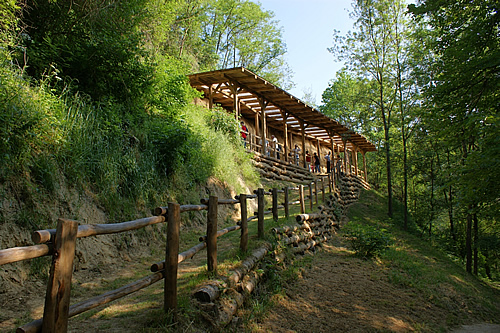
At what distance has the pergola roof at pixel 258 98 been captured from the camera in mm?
14516

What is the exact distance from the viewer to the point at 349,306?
6.35 meters

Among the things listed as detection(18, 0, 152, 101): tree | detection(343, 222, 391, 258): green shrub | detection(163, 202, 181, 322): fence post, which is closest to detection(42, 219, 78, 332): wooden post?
detection(163, 202, 181, 322): fence post

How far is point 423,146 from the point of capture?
17.9 meters

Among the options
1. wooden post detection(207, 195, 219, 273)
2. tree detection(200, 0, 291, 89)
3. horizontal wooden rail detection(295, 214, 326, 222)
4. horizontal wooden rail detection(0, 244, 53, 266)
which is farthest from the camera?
tree detection(200, 0, 291, 89)

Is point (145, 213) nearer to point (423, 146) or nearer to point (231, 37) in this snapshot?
point (423, 146)

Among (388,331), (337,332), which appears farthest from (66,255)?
(388,331)

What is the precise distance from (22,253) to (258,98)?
14.9 metres

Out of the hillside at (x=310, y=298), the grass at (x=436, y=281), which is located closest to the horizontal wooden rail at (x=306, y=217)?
the hillside at (x=310, y=298)

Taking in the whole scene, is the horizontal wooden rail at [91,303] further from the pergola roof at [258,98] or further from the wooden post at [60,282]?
the pergola roof at [258,98]

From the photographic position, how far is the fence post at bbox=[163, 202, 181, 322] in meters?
3.50

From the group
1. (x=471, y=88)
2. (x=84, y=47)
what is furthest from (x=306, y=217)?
(x=84, y=47)

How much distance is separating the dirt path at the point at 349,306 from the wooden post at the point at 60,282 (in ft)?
9.47

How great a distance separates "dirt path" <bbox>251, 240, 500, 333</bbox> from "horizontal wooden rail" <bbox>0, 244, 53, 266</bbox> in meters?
3.16

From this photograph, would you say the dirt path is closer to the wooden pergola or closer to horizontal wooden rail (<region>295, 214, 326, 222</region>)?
horizontal wooden rail (<region>295, 214, 326, 222</region>)
